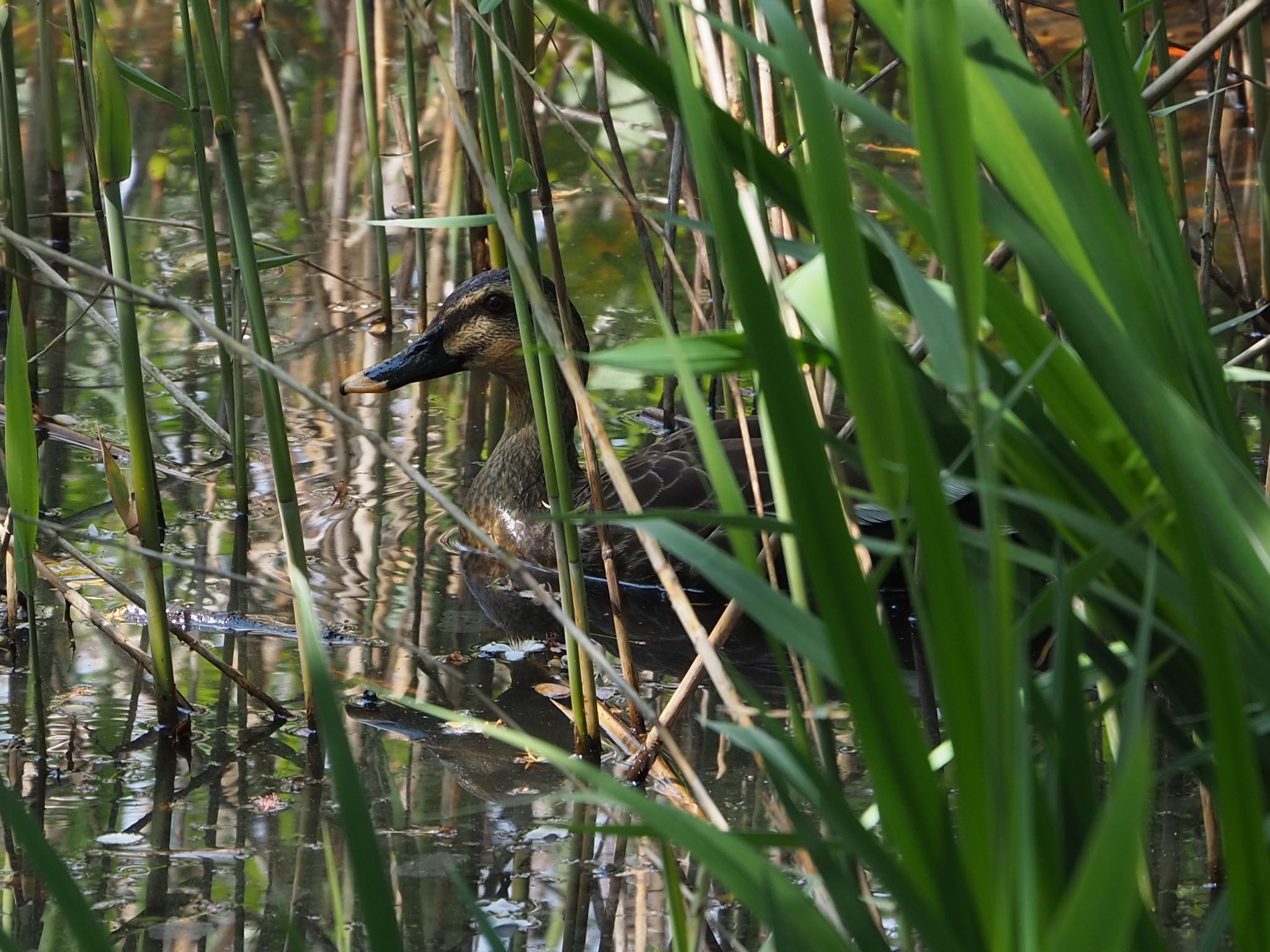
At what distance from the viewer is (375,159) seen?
4652 mm

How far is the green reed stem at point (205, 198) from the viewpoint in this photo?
116 inches

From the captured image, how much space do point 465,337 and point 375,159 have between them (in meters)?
0.66

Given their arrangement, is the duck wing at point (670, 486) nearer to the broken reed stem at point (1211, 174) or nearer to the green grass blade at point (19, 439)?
the broken reed stem at point (1211, 174)

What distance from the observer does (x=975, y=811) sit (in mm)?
1107

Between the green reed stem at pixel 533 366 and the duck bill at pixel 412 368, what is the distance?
185 cm

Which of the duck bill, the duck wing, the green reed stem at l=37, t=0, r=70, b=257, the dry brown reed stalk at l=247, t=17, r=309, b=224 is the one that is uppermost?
the dry brown reed stalk at l=247, t=17, r=309, b=224

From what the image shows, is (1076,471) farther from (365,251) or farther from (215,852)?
(365,251)

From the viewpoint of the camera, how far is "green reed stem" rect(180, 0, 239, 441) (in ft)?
9.68

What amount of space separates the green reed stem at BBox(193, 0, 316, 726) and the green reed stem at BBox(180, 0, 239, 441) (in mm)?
116

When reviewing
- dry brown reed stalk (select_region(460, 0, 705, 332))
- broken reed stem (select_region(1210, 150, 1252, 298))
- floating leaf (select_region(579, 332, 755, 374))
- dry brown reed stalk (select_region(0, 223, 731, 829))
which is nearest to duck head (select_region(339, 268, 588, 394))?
broken reed stem (select_region(1210, 150, 1252, 298))

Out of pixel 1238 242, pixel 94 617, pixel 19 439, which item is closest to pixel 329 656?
pixel 94 617

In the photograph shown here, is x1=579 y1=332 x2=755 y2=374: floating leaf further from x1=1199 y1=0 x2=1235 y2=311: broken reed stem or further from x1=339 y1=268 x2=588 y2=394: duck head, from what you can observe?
x1=339 y1=268 x2=588 y2=394: duck head

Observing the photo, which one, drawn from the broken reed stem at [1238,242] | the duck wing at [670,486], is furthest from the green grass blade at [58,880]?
the broken reed stem at [1238,242]

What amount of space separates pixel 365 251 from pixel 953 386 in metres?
4.79
